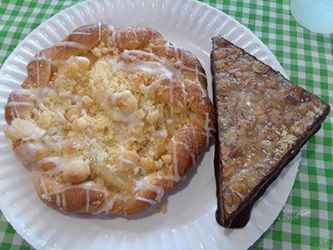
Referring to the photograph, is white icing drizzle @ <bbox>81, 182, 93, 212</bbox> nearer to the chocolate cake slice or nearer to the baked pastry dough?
the baked pastry dough

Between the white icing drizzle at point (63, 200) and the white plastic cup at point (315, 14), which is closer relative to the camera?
the white icing drizzle at point (63, 200)

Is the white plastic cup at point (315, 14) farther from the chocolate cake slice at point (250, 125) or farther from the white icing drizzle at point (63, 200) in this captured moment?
the white icing drizzle at point (63, 200)

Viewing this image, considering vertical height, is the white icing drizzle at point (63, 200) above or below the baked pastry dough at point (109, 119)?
below

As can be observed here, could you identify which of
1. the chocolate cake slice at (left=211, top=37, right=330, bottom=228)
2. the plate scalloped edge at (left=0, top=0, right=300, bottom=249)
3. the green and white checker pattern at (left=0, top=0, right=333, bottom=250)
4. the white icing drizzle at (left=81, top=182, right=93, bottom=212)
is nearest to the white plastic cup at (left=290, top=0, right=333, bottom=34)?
the green and white checker pattern at (left=0, top=0, right=333, bottom=250)

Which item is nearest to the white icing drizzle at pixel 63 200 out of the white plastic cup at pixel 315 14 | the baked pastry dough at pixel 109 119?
the baked pastry dough at pixel 109 119

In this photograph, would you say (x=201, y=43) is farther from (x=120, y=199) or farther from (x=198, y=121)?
(x=120, y=199)

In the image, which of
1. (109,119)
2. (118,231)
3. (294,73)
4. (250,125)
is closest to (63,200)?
(118,231)

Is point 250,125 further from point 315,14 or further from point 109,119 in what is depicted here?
point 315,14

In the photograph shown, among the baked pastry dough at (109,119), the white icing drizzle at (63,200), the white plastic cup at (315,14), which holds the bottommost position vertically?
the white icing drizzle at (63,200)
